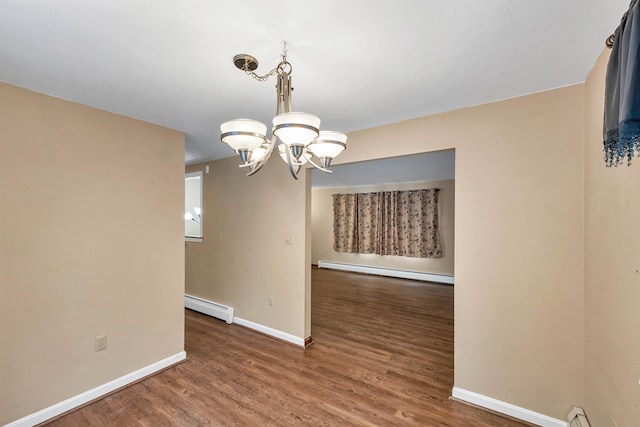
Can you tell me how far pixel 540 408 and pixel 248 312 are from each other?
2.95 m

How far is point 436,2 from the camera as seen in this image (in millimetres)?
1109

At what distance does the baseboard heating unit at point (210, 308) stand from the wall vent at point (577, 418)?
3379 millimetres

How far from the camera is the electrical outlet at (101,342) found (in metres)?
2.22

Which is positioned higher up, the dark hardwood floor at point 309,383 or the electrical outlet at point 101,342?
the electrical outlet at point 101,342

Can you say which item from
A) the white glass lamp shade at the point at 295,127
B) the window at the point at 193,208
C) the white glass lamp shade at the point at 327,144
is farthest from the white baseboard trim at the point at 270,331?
the white glass lamp shade at the point at 295,127

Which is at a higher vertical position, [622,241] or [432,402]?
[622,241]

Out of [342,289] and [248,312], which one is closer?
[248,312]

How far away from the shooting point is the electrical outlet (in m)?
2.22

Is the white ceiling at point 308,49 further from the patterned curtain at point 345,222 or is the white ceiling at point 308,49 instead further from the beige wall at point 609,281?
the patterned curtain at point 345,222

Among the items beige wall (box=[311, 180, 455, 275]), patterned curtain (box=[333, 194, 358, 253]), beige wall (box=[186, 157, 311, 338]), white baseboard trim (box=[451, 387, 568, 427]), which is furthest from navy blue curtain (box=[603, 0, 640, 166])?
patterned curtain (box=[333, 194, 358, 253])

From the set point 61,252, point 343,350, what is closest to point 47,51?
point 61,252

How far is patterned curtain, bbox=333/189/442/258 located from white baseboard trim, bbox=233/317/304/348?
420 centimetres

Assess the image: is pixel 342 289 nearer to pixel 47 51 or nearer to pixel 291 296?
pixel 291 296

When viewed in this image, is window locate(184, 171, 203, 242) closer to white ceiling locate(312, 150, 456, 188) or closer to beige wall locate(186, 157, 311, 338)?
beige wall locate(186, 157, 311, 338)
